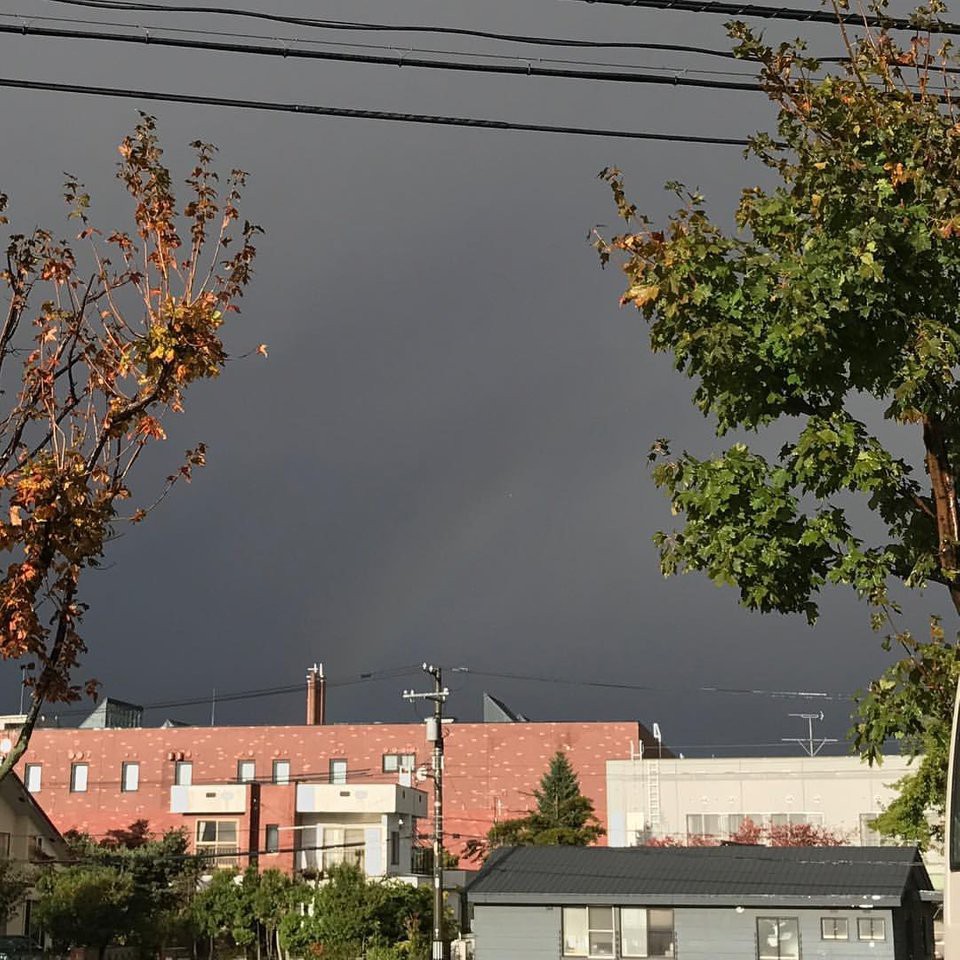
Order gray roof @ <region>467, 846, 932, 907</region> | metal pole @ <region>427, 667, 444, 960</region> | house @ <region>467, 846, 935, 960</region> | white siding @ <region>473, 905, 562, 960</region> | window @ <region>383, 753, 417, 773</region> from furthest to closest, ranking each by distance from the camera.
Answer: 1. window @ <region>383, 753, 417, 773</region>
2. metal pole @ <region>427, 667, 444, 960</region>
3. white siding @ <region>473, 905, 562, 960</region>
4. gray roof @ <region>467, 846, 932, 907</region>
5. house @ <region>467, 846, 935, 960</region>

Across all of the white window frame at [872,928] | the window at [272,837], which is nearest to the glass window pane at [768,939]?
the white window frame at [872,928]

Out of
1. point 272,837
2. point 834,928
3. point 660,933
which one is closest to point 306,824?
point 272,837

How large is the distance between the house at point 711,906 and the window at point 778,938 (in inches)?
1.2

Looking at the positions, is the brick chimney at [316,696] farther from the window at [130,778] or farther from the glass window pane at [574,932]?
the glass window pane at [574,932]

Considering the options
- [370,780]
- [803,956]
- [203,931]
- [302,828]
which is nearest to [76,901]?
[203,931]

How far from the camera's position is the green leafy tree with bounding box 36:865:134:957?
191 ft

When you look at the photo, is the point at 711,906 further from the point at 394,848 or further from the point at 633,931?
the point at 394,848

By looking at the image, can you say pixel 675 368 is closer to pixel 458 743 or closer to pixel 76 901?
pixel 76 901

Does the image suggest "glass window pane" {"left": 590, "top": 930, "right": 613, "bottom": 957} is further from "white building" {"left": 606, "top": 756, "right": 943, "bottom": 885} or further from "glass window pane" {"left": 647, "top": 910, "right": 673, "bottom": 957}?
"white building" {"left": 606, "top": 756, "right": 943, "bottom": 885}

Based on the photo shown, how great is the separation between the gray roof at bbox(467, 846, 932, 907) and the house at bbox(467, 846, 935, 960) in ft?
0.14

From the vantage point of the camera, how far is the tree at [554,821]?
293 ft

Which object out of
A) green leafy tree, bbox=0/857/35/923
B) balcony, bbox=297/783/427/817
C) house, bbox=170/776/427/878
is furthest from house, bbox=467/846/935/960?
balcony, bbox=297/783/427/817

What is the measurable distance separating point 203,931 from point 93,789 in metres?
39.8

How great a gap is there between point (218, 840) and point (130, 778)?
21549 mm
